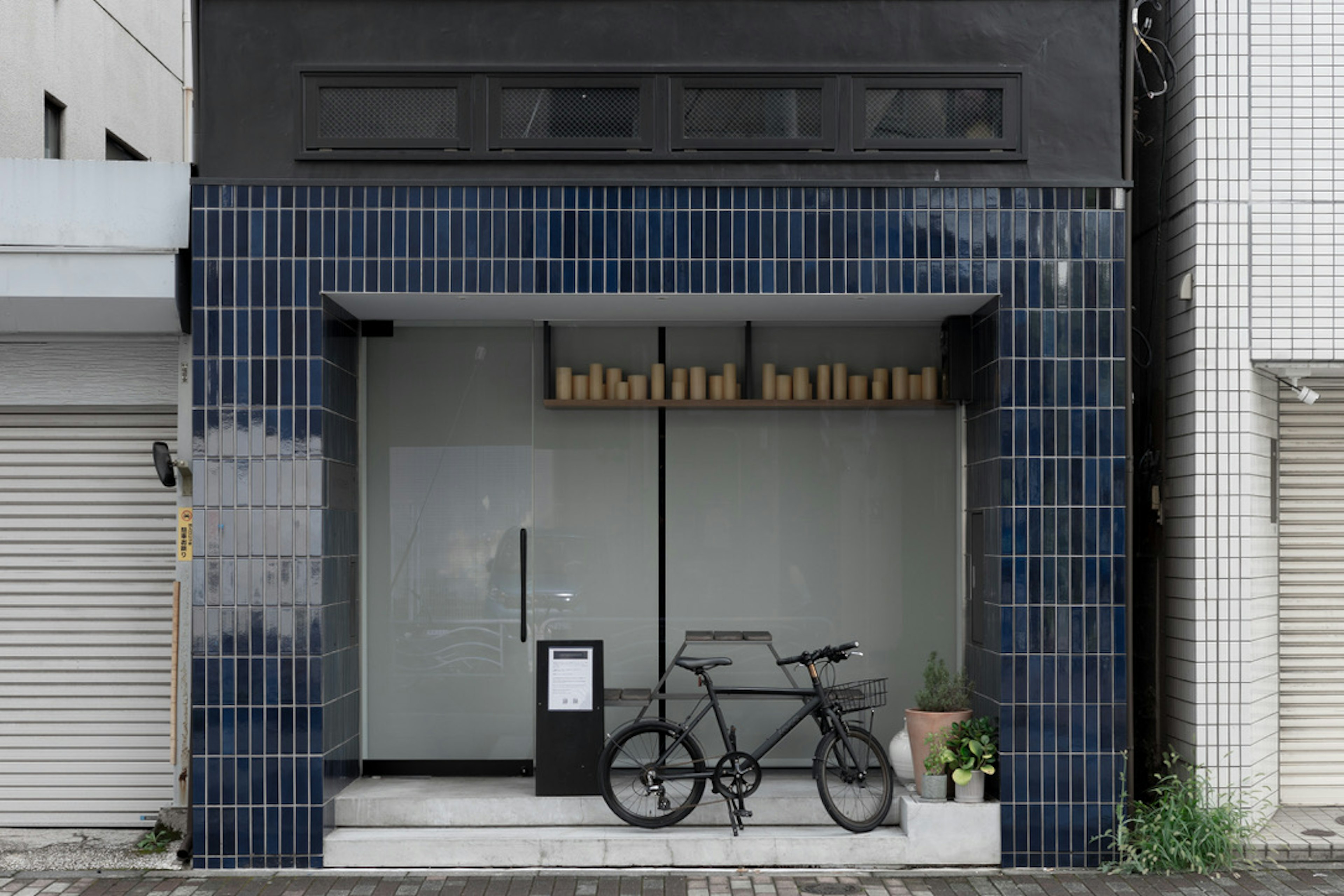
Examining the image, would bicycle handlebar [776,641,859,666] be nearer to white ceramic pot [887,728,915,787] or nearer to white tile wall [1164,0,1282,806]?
white ceramic pot [887,728,915,787]

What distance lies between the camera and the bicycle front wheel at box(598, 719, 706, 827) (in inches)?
299

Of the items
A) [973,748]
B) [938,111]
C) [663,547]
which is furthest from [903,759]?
[938,111]

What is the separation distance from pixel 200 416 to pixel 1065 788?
5603mm

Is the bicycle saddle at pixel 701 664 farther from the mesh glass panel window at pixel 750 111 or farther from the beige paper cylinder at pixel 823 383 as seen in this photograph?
the mesh glass panel window at pixel 750 111

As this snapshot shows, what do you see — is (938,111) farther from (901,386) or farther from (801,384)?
(801,384)

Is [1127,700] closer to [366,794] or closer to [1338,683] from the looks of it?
[1338,683]

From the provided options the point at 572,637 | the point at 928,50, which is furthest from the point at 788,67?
the point at 572,637

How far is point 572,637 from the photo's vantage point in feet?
28.1

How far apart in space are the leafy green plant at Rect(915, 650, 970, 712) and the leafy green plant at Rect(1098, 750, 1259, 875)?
1.07 m

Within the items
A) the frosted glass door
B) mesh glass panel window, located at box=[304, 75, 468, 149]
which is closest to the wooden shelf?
the frosted glass door

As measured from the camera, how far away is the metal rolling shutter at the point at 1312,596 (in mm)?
8281

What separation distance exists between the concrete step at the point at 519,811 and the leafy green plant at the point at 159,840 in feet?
3.41

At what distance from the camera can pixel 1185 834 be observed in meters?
7.25

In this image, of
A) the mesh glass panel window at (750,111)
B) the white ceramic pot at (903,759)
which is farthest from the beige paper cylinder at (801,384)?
the white ceramic pot at (903,759)
